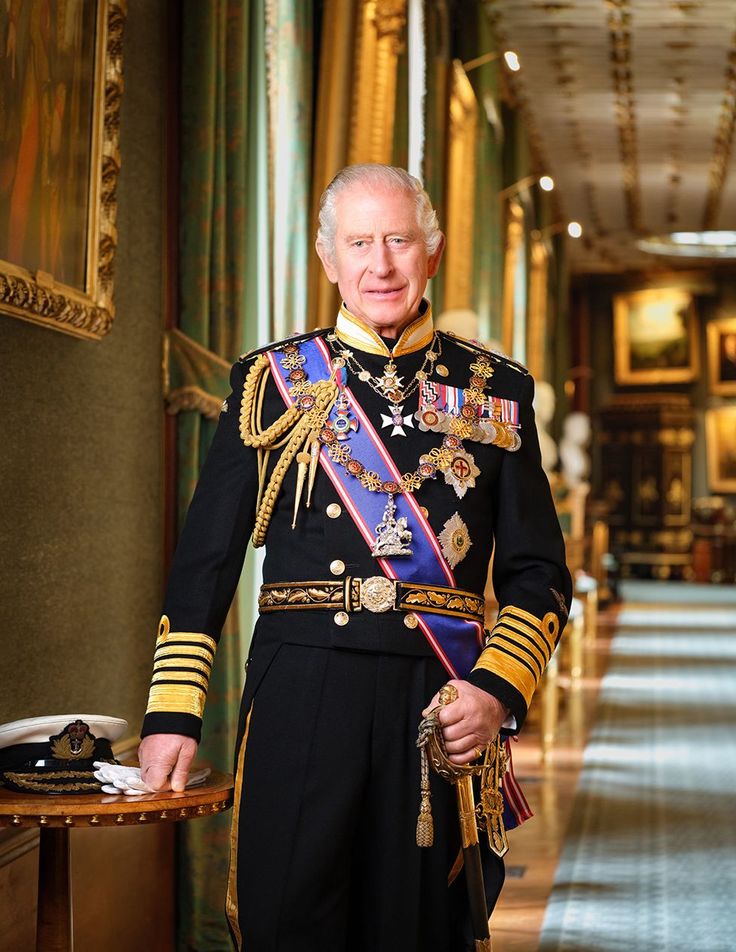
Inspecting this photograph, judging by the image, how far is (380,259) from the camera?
2.45m

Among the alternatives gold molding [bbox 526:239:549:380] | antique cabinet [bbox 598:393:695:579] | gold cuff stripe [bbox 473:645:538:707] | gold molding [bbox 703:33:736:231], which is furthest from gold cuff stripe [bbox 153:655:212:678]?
antique cabinet [bbox 598:393:695:579]

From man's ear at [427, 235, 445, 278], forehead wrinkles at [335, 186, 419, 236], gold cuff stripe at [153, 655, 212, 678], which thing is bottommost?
gold cuff stripe at [153, 655, 212, 678]

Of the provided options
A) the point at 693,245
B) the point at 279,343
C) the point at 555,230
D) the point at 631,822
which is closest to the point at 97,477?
the point at 279,343

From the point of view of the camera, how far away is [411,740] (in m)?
2.36

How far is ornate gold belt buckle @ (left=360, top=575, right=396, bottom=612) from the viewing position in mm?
2383

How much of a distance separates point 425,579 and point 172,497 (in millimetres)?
2184

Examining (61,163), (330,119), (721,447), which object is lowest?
(61,163)

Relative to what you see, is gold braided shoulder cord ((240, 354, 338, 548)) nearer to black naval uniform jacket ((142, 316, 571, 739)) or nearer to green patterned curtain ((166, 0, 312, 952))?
black naval uniform jacket ((142, 316, 571, 739))

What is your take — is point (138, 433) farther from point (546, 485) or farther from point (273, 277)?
point (546, 485)

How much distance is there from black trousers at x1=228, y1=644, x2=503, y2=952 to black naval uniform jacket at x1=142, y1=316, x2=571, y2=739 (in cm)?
6

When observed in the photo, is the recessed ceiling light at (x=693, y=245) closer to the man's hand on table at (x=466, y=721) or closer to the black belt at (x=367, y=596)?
the black belt at (x=367, y=596)

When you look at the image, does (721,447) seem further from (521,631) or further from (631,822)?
(521,631)

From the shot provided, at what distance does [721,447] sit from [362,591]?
77.3 feet

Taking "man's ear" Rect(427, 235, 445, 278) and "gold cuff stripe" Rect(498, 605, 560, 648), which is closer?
"gold cuff stripe" Rect(498, 605, 560, 648)
